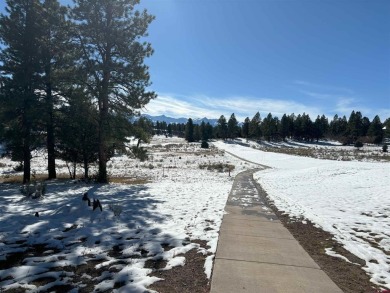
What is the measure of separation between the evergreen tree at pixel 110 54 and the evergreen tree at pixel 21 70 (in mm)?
3564

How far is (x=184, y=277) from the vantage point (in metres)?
4.93

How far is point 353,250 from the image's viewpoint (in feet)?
21.5

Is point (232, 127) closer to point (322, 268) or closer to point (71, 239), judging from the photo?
point (71, 239)

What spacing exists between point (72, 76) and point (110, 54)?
2.54 meters

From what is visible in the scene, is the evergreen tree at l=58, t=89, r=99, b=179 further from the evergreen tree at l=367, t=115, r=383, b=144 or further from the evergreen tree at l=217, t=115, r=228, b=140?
the evergreen tree at l=367, t=115, r=383, b=144

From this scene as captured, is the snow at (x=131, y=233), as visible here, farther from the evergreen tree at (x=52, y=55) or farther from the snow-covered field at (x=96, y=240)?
the evergreen tree at (x=52, y=55)

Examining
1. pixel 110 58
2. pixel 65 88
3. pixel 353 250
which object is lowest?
pixel 353 250

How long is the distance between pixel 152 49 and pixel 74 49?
444 centimetres

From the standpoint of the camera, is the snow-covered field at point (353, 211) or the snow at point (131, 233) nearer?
the snow at point (131, 233)

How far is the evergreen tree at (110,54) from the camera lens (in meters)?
16.5

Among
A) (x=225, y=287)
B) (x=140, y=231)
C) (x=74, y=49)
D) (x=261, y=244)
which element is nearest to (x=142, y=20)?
(x=74, y=49)

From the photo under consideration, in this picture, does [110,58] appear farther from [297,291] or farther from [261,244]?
[297,291]

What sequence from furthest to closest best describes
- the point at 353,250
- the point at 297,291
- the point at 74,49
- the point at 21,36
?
the point at 21,36
the point at 74,49
the point at 353,250
the point at 297,291

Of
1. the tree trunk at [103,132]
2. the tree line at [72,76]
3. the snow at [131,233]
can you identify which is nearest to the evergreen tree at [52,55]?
the tree line at [72,76]
